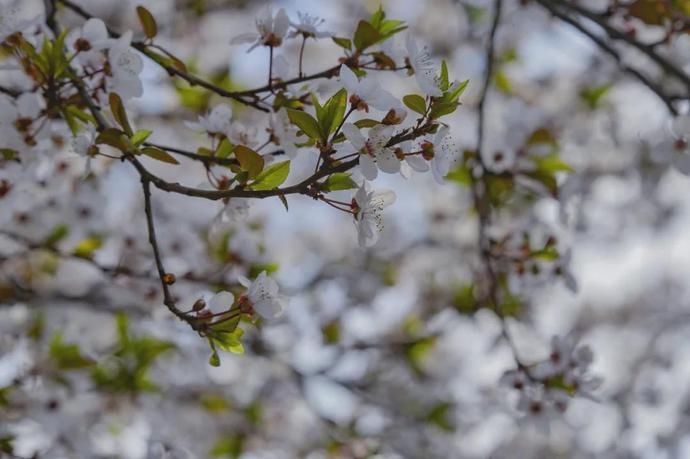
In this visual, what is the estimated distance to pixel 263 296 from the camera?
A: 1286mm

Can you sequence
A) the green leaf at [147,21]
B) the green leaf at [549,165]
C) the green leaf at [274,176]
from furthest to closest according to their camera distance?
the green leaf at [549,165] < the green leaf at [147,21] < the green leaf at [274,176]

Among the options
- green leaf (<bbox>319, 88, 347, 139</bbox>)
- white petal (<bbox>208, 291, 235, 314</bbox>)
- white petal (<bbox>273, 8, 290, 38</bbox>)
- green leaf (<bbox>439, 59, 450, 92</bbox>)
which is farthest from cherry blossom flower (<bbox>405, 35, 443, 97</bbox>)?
white petal (<bbox>208, 291, 235, 314</bbox>)

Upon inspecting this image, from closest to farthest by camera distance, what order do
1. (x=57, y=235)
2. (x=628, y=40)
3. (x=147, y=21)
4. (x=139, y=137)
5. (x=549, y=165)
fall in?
(x=139, y=137), (x=147, y=21), (x=628, y=40), (x=549, y=165), (x=57, y=235)

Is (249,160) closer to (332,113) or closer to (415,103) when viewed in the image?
(332,113)

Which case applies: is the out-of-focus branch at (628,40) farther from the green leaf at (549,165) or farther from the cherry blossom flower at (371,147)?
the cherry blossom flower at (371,147)

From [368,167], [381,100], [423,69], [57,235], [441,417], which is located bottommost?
[368,167]

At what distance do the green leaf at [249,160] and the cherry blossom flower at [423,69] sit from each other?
0.84ft

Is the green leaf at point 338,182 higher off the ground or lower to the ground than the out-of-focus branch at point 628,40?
lower

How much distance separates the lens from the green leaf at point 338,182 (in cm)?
115

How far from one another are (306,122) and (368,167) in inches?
4.3

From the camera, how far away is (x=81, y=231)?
2.32 m

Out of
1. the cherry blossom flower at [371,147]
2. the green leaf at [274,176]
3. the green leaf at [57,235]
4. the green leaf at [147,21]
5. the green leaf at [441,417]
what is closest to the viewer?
the cherry blossom flower at [371,147]

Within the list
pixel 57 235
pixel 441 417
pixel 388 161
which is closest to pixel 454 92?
pixel 388 161

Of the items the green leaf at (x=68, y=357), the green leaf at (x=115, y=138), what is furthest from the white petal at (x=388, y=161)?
the green leaf at (x=68, y=357)
